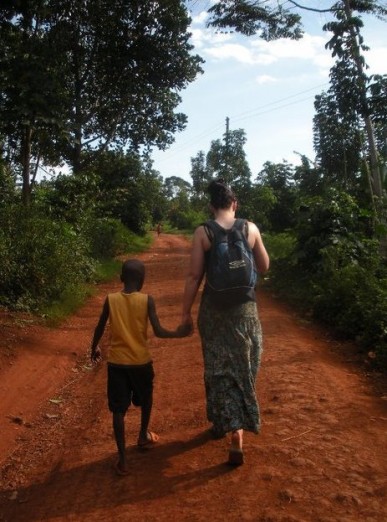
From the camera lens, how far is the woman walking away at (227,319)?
11.6 feet

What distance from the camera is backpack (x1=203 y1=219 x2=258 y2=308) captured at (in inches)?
138

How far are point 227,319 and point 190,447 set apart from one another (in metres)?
1.12

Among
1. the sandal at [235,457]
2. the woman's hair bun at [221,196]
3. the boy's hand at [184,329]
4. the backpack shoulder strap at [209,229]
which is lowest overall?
the sandal at [235,457]

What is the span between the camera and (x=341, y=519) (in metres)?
2.93

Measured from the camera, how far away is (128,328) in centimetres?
373

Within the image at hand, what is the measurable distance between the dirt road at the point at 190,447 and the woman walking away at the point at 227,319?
14.4 inches

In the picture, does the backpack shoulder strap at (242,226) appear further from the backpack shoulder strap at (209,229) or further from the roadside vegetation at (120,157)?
the roadside vegetation at (120,157)

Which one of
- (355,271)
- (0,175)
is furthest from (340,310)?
(0,175)

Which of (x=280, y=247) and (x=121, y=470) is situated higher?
(x=280, y=247)

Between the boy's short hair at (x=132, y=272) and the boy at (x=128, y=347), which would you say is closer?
the boy at (x=128, y=347)

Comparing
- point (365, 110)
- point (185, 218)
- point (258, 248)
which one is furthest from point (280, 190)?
point (185, 218)

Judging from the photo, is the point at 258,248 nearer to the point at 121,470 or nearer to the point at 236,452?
the point at 236,452

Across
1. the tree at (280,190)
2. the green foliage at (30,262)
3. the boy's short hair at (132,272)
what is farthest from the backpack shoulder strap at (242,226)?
the tree at (280,190)

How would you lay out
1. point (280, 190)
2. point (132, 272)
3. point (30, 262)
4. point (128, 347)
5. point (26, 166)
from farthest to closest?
point (280, 190) → point (26, 166) → point (30, 262) → point (132, 272) → point (128, 347)
